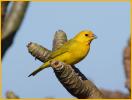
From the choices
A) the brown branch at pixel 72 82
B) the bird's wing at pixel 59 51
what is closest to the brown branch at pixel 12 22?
the bird's wing at pixel 59 51

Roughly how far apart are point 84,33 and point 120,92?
143ft

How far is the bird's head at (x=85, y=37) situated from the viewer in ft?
23.5

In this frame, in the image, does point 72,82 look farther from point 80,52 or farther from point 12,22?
point 12,22

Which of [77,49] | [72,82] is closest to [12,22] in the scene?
[77,49]

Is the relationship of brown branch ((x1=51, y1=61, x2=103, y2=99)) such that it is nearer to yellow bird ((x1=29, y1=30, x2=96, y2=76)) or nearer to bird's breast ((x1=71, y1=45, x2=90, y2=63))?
yellow bird ((x1=29, y1=30, x2=96, y2=76))

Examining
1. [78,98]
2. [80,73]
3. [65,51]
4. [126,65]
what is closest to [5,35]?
[65,51]

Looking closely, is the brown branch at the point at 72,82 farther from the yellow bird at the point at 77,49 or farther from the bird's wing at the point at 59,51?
the yellow bird at the point at 77,49

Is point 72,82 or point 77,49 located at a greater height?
point 77,49

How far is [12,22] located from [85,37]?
1.13 metres

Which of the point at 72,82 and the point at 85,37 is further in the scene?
the point at 85,37

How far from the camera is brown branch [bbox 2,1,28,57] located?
7328 millimetres

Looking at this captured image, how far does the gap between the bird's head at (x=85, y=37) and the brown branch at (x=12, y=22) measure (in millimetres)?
865

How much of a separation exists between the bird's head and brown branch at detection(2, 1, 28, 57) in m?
0.86

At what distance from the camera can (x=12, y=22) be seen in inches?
305
